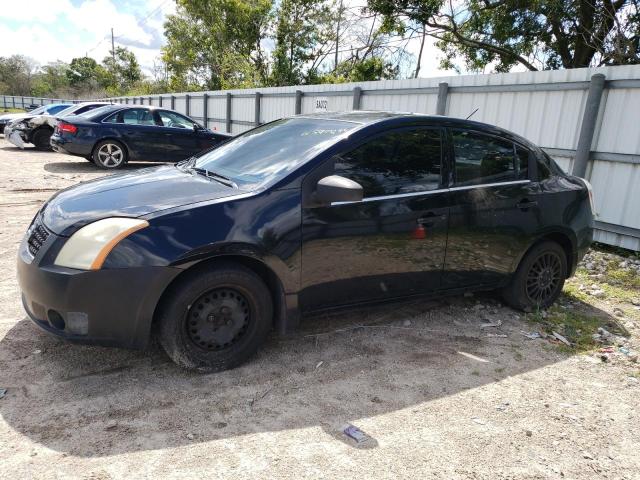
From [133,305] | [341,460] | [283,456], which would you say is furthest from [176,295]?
[341,460]

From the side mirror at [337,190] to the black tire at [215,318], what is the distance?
2.13 feet

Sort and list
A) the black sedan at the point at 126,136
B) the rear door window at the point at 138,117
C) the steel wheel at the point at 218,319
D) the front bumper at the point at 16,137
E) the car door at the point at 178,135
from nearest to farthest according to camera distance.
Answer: the steel wheel at the point at 218,319, the black sedan at the point at 126,136, the rear door window at the point at 138,117, the car door at the point at 178,135, the front bumper at the point at 16,137

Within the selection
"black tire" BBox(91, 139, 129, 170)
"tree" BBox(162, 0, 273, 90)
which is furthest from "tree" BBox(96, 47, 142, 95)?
"black tire" BBox(91, 139, 129, 170)

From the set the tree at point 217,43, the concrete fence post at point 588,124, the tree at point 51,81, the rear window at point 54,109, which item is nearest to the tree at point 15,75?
the tree at point 51,81

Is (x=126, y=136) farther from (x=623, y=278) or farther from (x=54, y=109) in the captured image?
(x=623, y=278)

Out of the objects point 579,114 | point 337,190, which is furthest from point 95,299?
point 579,114

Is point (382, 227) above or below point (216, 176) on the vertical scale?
below

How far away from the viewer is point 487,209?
403cm

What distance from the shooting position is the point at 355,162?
11.4ft

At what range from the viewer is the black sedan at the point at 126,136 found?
1149 cm

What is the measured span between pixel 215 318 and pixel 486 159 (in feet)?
8.16

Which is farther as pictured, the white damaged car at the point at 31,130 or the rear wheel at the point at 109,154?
the white damaged car at the point at 31,130

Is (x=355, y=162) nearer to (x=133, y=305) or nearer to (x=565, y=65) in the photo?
(x=133, y=305)

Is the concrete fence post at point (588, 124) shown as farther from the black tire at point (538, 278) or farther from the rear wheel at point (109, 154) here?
the rear wheel at point (109, 154)
